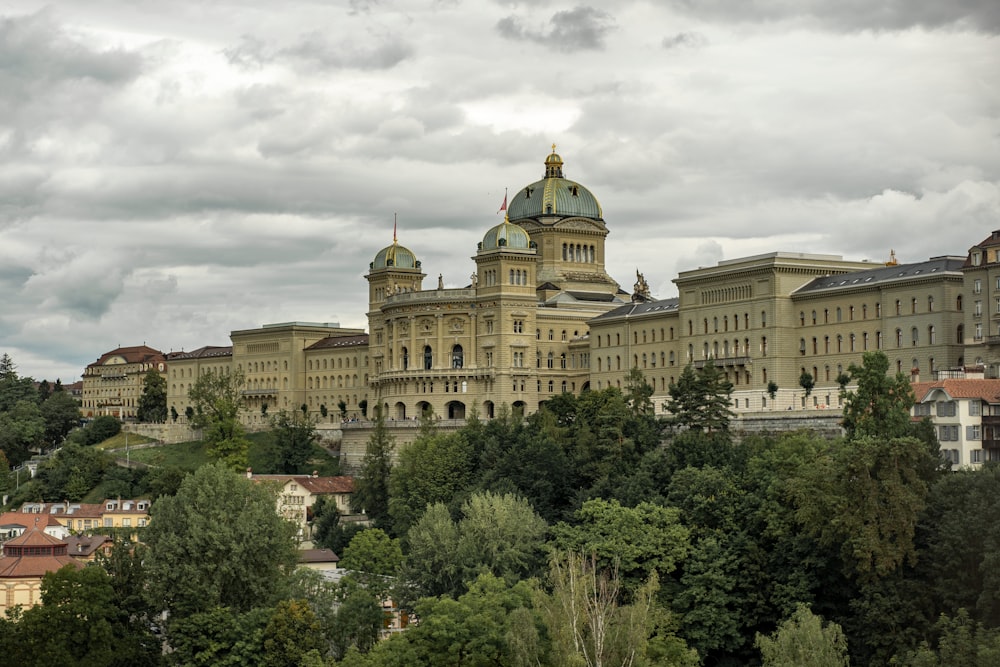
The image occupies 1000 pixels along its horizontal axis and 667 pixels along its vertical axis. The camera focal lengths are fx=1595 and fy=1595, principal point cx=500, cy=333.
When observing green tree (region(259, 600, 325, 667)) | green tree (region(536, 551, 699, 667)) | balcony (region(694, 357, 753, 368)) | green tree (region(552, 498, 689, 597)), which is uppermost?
balcony (region(694, 357, 753, 368))

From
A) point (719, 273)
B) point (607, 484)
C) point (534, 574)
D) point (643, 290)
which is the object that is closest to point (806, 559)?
point (534, 574)

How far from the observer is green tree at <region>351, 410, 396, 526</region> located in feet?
435

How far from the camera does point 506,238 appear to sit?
505ft

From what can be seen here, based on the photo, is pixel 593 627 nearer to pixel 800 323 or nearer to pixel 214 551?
pixel 214 551

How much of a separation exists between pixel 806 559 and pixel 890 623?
718 cm

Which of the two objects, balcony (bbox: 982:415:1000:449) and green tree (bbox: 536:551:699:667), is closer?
green tree (bbox: 536:551:699:667)

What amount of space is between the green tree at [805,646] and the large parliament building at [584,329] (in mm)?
44444

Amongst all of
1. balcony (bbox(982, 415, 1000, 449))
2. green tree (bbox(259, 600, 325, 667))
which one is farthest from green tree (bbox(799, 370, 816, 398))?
green tree (bbox(259, 600, 325, 667))

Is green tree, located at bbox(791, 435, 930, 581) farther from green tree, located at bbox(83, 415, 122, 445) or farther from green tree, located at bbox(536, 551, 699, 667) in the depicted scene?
green tree, located at bbox(83, 415, 122, 445)

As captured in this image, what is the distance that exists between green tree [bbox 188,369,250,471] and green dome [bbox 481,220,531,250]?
99.6 ft

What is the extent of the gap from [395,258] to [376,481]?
4615cm

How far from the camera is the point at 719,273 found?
13238 centimetres

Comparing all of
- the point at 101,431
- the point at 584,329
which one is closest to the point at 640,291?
the point at 584,329

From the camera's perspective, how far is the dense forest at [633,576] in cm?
7006
